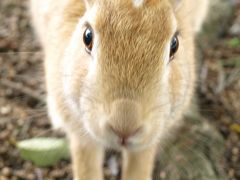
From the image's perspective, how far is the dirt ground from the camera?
12.6 ft

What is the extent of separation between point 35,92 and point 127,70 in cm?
186

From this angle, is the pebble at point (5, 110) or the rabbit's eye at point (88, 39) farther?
the pebble at point (5, 110)

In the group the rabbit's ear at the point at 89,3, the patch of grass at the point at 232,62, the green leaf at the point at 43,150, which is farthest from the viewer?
the patch of grass at the point at 232,62

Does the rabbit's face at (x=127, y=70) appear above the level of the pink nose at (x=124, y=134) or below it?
above

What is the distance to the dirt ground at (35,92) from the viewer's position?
3842 millimetres

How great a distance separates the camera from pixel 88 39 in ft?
8.77

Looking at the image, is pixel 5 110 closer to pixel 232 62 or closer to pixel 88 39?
pixel 88 39

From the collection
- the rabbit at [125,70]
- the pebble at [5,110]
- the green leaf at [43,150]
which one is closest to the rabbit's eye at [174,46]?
the rabbit at [125,70]

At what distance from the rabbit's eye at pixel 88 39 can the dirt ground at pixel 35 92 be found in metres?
1.35

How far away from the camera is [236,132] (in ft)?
13.6

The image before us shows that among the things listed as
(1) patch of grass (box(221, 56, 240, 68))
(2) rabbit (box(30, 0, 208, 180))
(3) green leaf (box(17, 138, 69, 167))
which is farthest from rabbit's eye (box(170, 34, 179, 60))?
(1) patch of grass (box(221, 56, 240, 68))

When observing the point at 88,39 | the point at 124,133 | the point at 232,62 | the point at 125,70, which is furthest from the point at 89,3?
the point at 232,62

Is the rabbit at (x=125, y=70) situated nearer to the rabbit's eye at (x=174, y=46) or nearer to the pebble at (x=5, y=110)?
the rabbit's eye at (x=174, y=46)

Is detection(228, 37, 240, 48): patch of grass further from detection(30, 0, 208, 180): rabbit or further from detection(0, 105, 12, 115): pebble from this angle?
detection(0, 105, 12, 115): pebble
